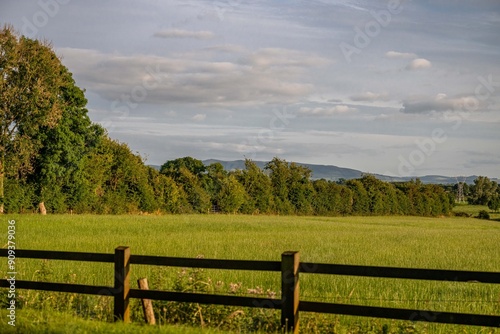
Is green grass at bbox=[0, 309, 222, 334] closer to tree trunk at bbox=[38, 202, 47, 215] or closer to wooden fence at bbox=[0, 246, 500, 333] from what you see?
wooden fence at bbox=[0, 246, 500, 333]

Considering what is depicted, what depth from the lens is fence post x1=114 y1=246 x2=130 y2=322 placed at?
29.5ft

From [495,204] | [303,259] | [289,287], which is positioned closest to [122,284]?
[289,287]

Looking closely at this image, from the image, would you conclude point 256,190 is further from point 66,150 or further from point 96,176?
point 66,150

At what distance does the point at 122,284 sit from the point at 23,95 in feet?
132

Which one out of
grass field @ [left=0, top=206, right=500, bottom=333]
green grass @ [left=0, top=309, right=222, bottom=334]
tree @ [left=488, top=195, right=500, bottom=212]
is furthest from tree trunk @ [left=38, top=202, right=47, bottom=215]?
tree @ [left=488, top=195, right=500, bottom=212]

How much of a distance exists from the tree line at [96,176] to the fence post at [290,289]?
41116mm

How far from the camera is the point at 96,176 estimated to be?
58.9m

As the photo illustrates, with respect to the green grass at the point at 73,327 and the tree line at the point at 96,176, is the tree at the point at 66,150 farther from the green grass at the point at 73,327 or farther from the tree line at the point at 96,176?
the green grass at the point at 73,327

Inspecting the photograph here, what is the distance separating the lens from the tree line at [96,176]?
150 ft

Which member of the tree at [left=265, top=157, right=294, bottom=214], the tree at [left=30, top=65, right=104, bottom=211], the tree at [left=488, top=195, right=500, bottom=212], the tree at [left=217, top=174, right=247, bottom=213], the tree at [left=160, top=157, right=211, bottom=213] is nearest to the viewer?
the tree at [left=30, top=65, right=104, bottom=211]

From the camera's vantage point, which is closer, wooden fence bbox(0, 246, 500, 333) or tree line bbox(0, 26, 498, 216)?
wooden fence bbox(0, 246, 500, 333)

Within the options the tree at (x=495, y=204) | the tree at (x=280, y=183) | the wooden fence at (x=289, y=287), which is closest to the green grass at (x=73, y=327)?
the wooden fence at (x=289, y=287)

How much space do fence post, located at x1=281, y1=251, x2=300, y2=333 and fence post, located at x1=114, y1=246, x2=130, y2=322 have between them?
8.05 ft

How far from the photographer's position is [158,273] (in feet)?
37.9
